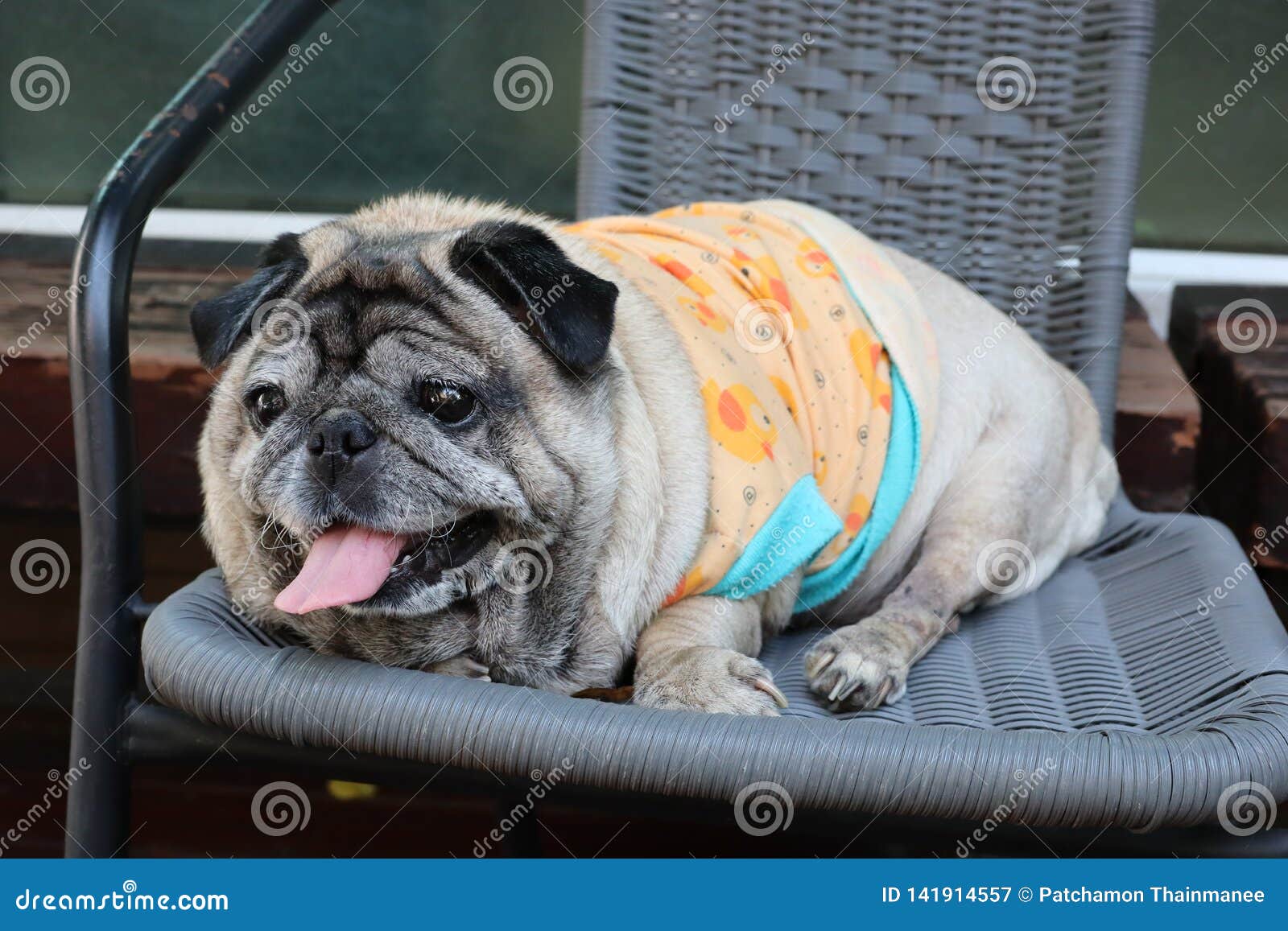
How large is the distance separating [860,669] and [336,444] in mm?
549

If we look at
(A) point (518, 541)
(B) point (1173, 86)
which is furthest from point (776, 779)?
(B) point (1173, 86)

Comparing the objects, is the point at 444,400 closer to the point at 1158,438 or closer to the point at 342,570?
the point at 342,570

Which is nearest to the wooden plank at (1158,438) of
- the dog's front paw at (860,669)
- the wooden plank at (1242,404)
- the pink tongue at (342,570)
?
the wooden plank at (1242,404)

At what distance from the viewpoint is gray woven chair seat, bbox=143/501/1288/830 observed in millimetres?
1072

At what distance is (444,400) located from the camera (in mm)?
1222

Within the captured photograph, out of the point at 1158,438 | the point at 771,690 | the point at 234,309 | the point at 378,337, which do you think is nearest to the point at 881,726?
the point at 771,690

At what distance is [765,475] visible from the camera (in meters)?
1.42

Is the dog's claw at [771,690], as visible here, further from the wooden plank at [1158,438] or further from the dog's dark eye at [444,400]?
the wooden plank at [1158,438]

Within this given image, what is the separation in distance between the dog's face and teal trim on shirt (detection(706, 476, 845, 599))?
0.18 m

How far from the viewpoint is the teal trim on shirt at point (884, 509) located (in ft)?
5.22

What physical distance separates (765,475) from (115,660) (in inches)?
27.4

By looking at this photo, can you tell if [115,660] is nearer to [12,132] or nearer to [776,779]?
[776,779]

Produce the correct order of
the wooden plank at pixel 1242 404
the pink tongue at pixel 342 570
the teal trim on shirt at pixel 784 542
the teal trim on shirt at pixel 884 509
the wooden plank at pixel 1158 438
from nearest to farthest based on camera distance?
the pink tongue at pixel 342 570 < the teal trim on shirt at pixel 784 542 < the teal trim on shirt at pixel 884 509 < the wooden plank at pixel 1242 404 < the wooden plank at pixel 1158 438

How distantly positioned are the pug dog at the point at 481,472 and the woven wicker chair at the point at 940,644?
73 mm
